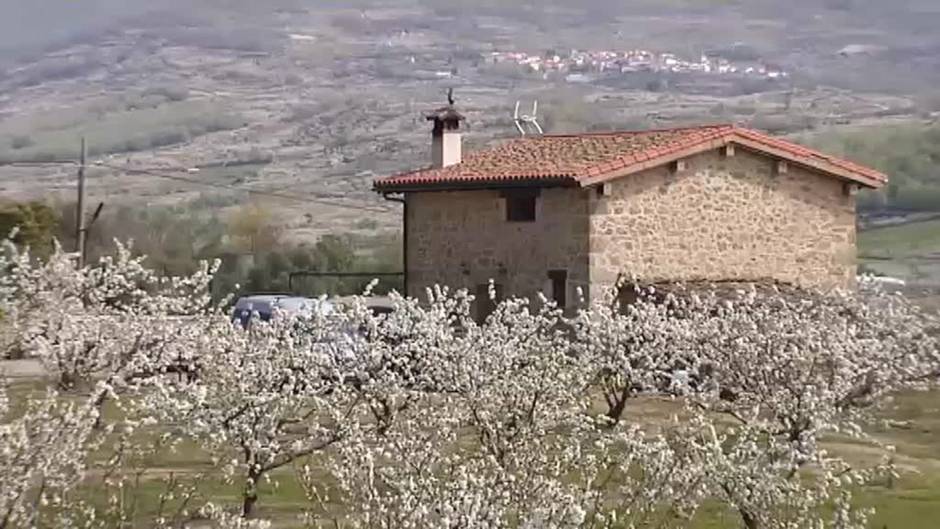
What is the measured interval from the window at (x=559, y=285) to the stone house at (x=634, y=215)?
0.02 m

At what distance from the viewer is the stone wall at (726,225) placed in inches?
1152

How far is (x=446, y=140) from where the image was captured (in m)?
32.6

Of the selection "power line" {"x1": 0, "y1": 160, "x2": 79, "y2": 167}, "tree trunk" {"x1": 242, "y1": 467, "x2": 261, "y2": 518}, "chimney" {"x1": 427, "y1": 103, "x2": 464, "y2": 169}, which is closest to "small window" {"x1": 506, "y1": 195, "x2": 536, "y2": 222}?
"chimney" {"x1": 427, "y1": 103, "x2": 464, "y2": 169}

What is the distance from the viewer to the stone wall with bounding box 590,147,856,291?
2927 centimetres

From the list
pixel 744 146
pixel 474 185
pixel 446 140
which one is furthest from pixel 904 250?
pixel 474 185

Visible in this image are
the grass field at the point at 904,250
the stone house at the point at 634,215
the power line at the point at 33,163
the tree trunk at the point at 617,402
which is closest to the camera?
the tree trunk at the point at 617,402

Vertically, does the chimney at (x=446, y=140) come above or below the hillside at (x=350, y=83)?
below

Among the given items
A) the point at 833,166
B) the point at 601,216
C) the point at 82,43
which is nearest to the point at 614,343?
the point at 601,216

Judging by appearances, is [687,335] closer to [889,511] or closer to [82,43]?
[889,511]

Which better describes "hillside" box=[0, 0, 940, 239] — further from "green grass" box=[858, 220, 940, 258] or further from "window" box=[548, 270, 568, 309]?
"window" box=[548, 270, 568, 309]

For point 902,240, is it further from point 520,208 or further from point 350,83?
point 350,83

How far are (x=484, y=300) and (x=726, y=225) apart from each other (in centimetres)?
413

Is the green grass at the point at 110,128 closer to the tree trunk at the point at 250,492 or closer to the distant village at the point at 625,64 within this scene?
the distant village at the point at 625,64

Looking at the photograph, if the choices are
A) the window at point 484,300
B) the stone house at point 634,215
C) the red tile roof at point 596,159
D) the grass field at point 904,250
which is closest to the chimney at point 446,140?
the red tile roof at point 596,159
